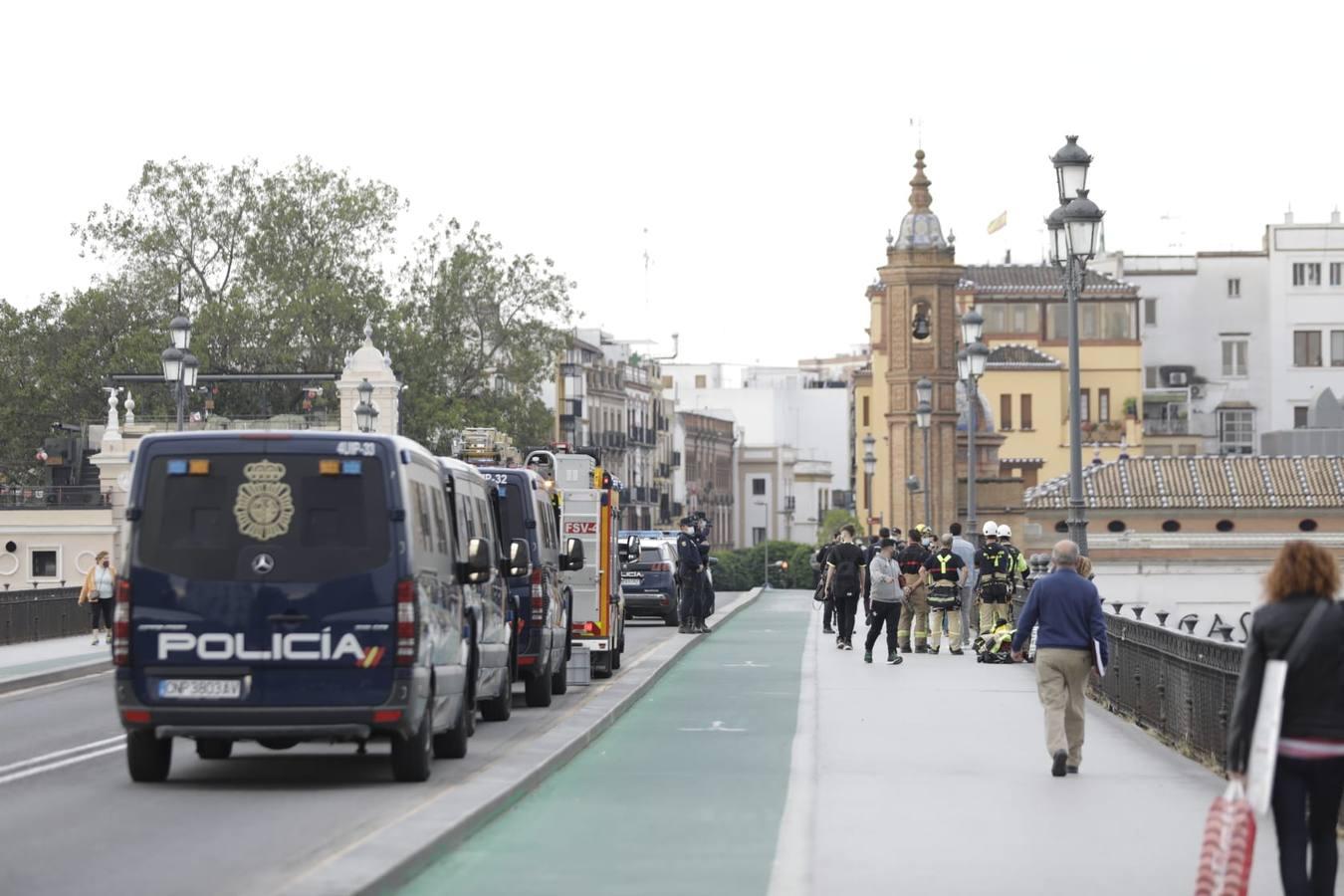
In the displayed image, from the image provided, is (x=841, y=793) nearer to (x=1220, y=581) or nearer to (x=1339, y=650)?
(x=1339, y=650)

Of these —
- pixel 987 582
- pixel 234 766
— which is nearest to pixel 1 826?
pixel 234 766

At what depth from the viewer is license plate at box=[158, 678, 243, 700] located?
14867 millimetres

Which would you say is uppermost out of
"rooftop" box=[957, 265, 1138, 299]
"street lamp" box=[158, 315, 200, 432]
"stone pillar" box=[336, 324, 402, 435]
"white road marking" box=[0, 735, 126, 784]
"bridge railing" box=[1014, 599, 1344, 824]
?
"rooftop" box=[957, 265, 1138, 299]

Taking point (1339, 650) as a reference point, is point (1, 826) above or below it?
below

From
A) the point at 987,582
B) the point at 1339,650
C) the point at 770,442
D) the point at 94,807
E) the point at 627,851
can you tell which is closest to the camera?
the point at 1339,650

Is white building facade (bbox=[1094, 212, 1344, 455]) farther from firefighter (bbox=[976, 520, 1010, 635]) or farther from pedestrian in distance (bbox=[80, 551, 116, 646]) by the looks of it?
firefighter (bbox=[976, 520, 1010, 635])

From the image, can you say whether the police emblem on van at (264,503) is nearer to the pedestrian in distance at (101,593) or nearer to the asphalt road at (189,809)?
the asphalt road at (189,809)

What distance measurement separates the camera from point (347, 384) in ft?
268

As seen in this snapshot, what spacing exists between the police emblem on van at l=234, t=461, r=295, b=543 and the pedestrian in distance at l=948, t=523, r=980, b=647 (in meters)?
19.2

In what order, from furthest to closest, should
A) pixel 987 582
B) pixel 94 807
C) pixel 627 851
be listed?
pixel 987 582 < pixel 94 807 < pixel 627 851

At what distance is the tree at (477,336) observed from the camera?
91.2 m

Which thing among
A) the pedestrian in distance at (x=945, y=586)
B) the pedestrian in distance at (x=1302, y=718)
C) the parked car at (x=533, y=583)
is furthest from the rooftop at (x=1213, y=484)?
the pedestrian in distance at (x=1302, y=718)

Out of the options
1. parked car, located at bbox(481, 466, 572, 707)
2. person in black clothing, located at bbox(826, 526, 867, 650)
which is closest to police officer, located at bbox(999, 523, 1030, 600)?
person in black clothing, located at bbox(826, 526, 867, 650)

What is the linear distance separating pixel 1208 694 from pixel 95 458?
6133 centimetres
